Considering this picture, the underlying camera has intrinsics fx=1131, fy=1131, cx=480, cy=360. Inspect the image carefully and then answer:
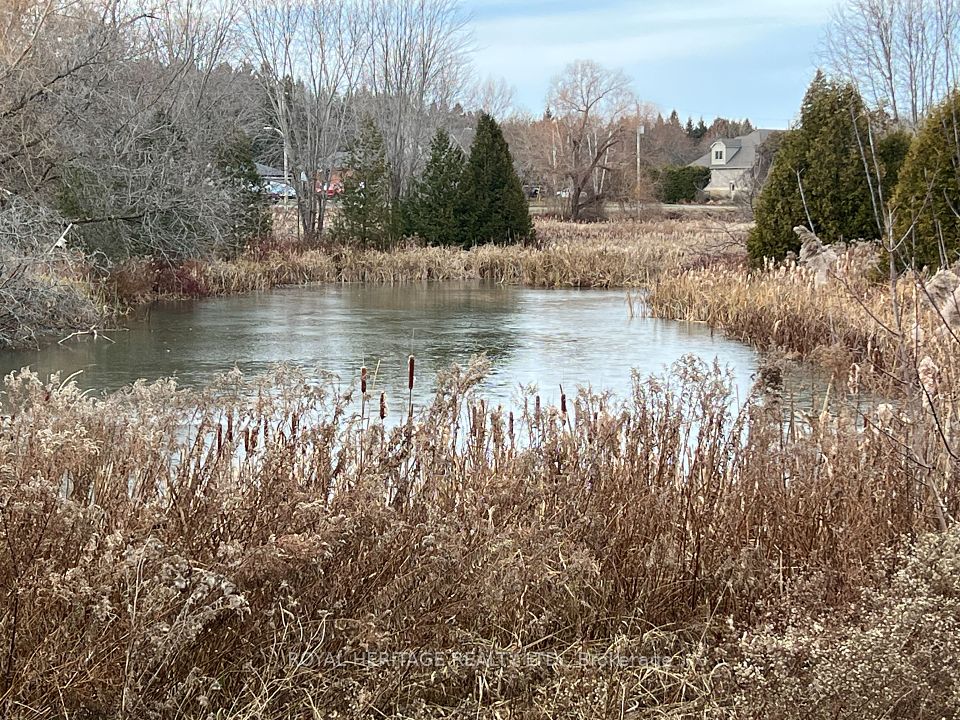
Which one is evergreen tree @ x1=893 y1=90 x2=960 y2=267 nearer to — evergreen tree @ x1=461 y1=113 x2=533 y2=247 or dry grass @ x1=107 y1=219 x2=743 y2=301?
dry grass @ x1=107 y1=219 x2=743 y2=301

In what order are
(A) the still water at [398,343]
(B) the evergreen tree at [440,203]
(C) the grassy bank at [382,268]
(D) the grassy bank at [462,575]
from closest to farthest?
(D) the grassy bank at [462,575] < (A) the still water at [398,343] < (C) the grassy bank at [382,268] < (B) the evergreen tree at [440,203]

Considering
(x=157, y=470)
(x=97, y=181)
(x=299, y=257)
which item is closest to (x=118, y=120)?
(x=97, y=181)

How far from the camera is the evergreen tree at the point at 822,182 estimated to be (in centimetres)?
1477

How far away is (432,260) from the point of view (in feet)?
74.1

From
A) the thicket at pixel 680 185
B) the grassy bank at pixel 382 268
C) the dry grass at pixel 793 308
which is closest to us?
the dry grass at pixel 793 308

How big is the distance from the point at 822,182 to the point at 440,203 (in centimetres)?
1164

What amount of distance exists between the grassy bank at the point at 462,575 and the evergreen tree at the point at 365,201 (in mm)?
20278

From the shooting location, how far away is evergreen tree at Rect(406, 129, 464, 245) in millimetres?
25031

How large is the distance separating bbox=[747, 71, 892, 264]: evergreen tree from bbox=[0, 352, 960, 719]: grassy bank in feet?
37.1

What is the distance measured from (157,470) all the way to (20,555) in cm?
102

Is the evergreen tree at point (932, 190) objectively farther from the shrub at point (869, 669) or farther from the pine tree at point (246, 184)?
the pine tree at point (246, 184)

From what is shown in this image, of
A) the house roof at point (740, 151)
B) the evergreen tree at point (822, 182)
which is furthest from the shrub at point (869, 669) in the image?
the house roof at point (740, 151)

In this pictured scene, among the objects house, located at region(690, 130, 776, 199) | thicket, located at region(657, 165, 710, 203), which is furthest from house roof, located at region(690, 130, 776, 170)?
thicket, located at region(657, 165, 710, 203)

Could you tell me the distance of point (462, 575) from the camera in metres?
2.98
